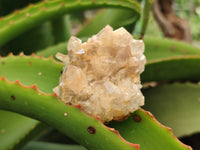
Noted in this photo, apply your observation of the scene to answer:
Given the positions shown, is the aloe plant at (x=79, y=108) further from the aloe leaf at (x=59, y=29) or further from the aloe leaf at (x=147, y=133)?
the aloe leaf at (x=59, y=29)

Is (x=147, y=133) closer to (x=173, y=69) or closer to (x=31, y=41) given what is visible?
(x=173, y=69)

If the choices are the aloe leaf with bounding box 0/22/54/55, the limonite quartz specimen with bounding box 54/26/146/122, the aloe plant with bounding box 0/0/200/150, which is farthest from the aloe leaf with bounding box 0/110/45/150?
the aloe leaf with bounding box 0/22/54/55

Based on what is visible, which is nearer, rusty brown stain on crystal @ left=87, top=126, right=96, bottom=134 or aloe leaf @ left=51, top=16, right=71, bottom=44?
rusty brown stain on crystal @ left=87, top=126, right=96, bottom=134

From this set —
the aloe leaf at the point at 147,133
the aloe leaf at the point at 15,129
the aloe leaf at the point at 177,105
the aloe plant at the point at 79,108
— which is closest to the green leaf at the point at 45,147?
the aloe plant at the point at 79,108

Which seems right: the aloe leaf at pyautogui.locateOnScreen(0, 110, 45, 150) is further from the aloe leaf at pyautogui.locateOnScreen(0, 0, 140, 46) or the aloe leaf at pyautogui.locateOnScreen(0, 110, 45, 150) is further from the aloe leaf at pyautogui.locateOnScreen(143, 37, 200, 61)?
the aloe leaf at pyautogui.locateOnScreen(143, 37, 200, 61)

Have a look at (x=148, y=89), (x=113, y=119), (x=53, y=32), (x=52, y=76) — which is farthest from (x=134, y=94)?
(x=53, y=32)

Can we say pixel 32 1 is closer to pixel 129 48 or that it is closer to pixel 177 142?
pixel 129 48

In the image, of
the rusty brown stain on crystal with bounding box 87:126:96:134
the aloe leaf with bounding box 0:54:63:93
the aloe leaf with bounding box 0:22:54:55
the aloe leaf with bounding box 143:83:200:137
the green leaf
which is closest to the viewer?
the rusty brown stain on crystal with bounding box 87:126:96:134
